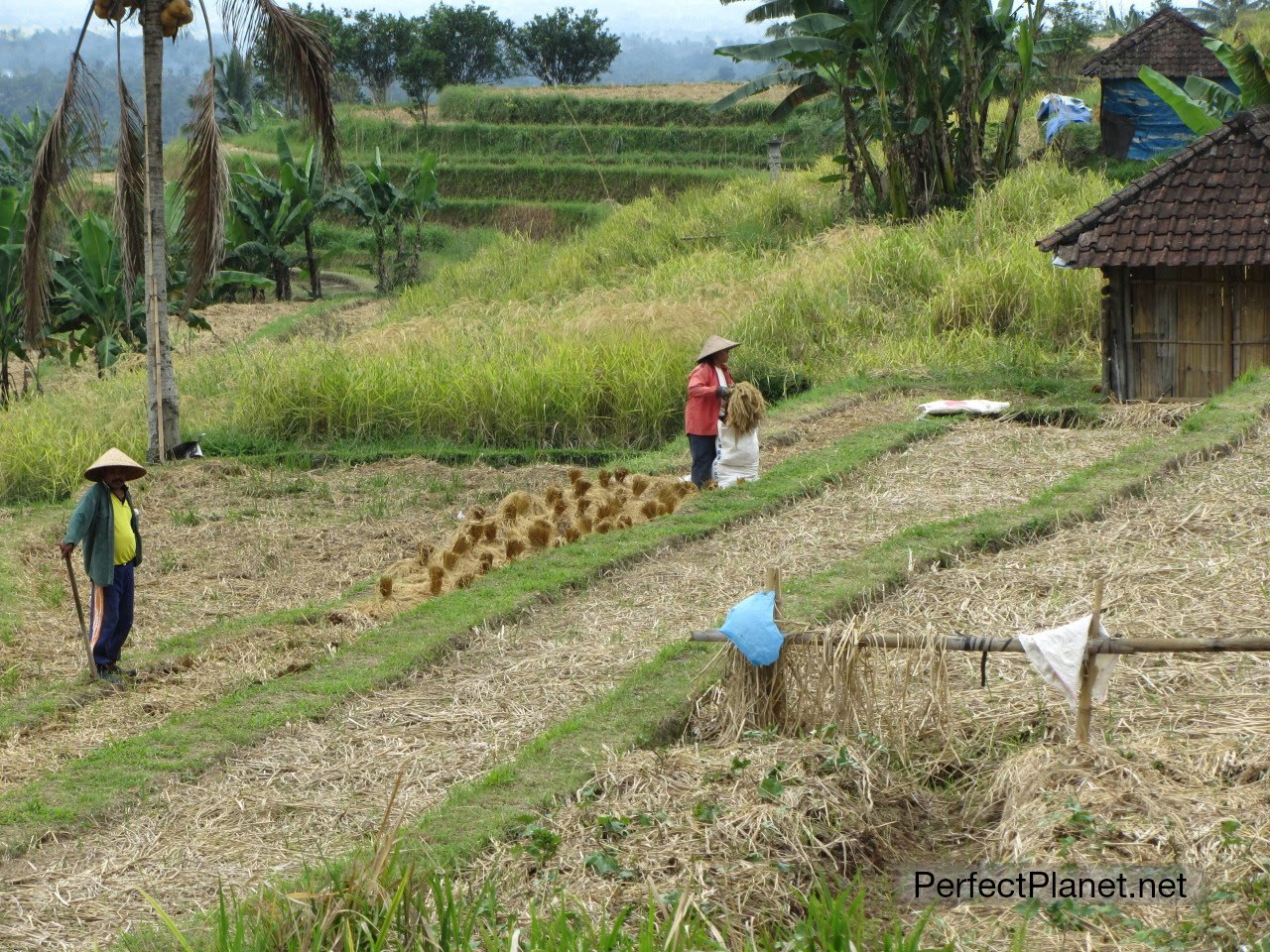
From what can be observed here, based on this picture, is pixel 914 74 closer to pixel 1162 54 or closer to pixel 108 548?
pixel 1162 54

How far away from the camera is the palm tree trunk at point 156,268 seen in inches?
475

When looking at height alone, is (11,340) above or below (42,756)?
above

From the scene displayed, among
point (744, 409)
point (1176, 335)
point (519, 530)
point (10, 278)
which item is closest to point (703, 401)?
point (744, 409)

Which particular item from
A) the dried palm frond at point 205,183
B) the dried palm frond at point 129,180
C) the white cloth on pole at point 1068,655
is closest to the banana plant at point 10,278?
the dried palm frond at point 129,180

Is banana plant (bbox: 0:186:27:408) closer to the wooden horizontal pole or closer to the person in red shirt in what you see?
the person in red shirt

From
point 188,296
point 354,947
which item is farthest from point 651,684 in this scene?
point 188,296

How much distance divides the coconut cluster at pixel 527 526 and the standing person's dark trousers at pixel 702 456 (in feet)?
0.60

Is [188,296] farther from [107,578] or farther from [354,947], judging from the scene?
[354,947]

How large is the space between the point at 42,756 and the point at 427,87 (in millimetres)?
39749

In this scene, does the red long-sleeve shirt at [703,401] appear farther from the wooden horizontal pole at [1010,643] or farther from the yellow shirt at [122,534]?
the wooden horizontal pole at [1010,643]

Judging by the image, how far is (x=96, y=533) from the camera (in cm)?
718

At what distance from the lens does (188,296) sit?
12.3 metres

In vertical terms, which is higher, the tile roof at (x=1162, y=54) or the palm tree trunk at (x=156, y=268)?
the tile roof at (x=1162, y=54)

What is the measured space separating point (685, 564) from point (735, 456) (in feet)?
5.90
